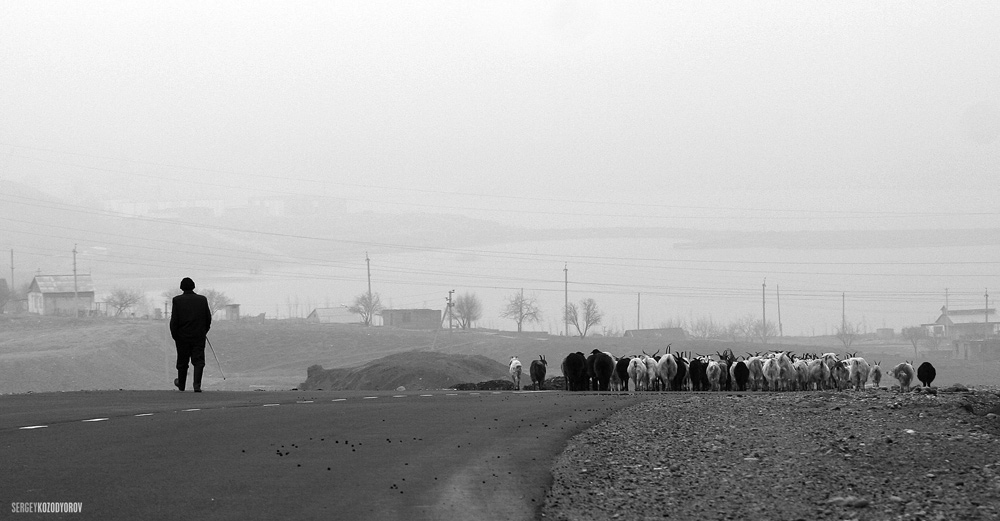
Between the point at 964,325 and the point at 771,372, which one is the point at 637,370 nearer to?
the point at 771,372

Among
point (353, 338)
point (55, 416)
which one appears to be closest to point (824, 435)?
point (55, 416)

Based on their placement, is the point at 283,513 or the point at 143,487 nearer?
the point at 283,513

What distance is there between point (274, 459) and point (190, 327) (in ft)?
41.4

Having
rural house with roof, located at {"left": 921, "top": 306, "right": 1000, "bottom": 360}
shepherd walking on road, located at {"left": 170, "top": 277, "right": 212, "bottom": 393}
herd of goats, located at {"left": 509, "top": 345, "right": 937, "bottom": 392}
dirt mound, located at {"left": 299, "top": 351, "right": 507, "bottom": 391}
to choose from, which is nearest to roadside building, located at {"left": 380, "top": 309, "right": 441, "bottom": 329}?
rural house with roof, located at {"left": 921, "top": 306, "right": 1000, "bottom": 360}

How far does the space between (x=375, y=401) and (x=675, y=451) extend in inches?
390

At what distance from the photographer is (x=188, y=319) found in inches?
955

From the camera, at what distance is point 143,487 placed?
10141 mm

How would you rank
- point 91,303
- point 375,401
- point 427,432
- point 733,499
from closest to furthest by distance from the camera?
1. point 733,499
2. point 427,432
3. point 375,401
4. point 91,303

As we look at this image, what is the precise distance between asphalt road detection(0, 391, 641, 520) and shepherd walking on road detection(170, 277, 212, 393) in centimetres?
361

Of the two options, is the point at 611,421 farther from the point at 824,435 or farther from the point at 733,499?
the point at 733,499

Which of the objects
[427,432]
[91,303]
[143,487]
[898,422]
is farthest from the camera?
[91,303]

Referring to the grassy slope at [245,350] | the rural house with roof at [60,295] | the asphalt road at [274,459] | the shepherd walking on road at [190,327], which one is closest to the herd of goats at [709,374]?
the shepherd walking on road at [190,327]

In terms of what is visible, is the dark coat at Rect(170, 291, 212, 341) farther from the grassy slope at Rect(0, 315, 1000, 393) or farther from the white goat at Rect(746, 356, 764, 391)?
the grassy slope at Rect(0, 315, 1000, 393)

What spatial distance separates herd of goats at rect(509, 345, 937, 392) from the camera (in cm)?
4116
